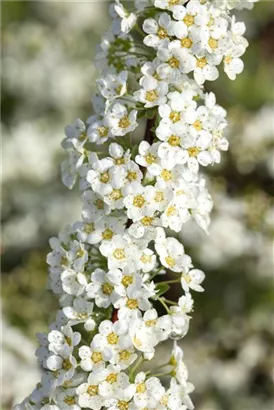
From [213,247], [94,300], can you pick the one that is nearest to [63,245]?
[94,300]

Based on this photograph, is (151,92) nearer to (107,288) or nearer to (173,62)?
(173,62)

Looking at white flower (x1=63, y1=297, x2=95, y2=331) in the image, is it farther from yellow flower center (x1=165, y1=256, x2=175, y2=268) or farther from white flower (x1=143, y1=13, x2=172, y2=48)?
white flower (x1=143, y1=13, x2=172, y2=48)

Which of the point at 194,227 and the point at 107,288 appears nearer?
the point at 107,288

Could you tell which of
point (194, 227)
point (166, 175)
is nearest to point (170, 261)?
point (166, 175)

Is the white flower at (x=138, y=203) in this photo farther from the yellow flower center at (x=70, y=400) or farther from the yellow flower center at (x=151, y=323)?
the yellow flower center at (x=70, y=400)

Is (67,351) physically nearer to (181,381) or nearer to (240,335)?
(181,381)

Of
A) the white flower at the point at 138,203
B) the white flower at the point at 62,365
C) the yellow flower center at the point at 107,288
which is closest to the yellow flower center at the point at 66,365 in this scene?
the white flower at the point at 62,365
